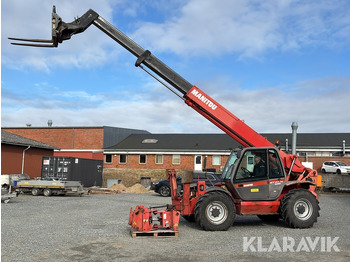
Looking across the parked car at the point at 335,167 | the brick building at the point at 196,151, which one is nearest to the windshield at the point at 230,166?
the parked car at the point at 335,167

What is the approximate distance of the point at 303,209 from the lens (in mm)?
10875

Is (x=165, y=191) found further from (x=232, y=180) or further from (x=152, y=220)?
(x=152, y=220)

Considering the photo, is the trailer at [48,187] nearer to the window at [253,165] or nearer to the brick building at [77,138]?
the window at [253,165]

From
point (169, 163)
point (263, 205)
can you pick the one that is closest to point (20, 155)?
point (169, 163)

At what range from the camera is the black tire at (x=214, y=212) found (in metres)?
10.2

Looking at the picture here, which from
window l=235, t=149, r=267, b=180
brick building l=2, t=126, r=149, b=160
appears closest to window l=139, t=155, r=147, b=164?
brick building l=2, t=126, r=149, b=160

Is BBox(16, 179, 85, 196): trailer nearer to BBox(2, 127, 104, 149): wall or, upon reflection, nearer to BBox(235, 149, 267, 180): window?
BBox(235, 149, 267, 180): window

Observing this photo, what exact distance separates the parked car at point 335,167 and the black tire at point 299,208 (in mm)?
28437

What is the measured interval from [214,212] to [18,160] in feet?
72.6

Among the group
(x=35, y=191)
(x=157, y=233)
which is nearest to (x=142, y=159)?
(x=35, y=191)

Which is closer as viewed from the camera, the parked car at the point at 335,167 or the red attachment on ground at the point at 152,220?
the red attachment on ground at the point at 152,220

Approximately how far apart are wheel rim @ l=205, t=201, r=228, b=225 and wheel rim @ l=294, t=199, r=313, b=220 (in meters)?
2.22

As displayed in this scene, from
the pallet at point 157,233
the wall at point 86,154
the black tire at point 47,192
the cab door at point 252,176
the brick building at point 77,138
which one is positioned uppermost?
the brick building at point 77,138

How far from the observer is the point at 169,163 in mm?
44594
